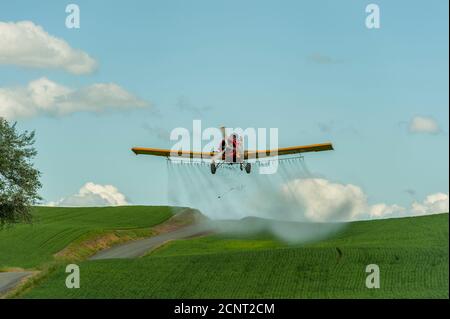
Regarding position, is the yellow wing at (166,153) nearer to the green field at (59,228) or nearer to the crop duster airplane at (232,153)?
the crop duster airplane at (232,153)

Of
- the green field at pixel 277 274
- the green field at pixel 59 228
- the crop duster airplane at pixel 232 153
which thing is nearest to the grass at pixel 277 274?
the green field at pixel 277 274

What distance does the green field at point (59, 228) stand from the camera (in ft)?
295

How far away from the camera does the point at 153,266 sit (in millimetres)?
61625

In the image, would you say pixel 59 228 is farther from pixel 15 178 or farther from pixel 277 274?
pixel 277 274

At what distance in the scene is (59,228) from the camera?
4035 inches

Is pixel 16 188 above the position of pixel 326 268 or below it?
above

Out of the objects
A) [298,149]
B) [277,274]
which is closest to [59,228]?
[298,149]

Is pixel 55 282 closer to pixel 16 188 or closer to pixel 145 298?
pixel 145 298

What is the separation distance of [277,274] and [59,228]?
170 ft

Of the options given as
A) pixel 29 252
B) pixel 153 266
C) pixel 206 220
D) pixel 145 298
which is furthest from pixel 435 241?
pixel 206 220

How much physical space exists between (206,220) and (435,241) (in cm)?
6076

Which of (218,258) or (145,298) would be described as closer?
(145,298)

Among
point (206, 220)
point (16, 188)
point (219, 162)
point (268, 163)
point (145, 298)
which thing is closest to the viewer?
point (145, 298)
